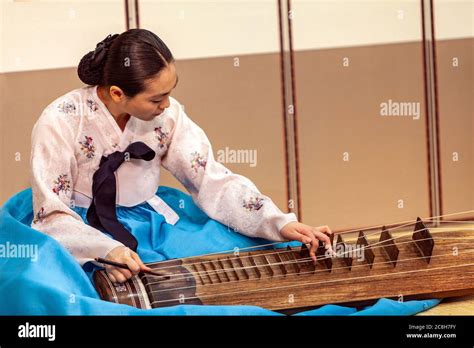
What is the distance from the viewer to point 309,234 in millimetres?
2463

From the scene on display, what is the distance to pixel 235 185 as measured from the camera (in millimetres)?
2662

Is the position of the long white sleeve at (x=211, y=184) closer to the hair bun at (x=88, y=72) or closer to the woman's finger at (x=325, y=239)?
the woman's finger at (x=325, y=239)

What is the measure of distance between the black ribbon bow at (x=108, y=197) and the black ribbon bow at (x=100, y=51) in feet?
0.84

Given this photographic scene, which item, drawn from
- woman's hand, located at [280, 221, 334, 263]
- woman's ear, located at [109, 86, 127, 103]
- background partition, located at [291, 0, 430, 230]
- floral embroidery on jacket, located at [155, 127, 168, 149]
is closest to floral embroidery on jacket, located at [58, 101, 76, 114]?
woman's ear, located at [109, 86, 127, 103]

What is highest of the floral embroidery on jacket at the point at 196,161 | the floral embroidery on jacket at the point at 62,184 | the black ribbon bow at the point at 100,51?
the black ribbon bow at the point at 100,51

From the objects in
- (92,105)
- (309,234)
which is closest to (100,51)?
(92,105)

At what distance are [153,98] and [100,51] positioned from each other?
0.59 ft

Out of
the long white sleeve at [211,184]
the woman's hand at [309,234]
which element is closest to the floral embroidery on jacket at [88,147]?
the long white sleeve at [211,184]

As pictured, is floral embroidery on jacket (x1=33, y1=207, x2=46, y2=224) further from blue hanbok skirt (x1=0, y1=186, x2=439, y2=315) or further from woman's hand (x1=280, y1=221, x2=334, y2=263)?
woman's hand (x1=280, y1=221, x2=334, y2=263)

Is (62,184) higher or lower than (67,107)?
lower

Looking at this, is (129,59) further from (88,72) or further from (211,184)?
(211,184)

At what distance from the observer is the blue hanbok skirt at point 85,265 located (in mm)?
2154

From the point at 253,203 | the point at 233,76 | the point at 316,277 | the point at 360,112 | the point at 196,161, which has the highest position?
the point at 233,76
